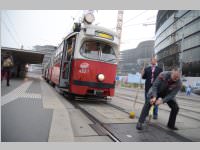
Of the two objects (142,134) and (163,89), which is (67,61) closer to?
(163,89)

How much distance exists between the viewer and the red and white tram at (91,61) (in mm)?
8852

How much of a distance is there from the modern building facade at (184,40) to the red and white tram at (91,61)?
93.5ft

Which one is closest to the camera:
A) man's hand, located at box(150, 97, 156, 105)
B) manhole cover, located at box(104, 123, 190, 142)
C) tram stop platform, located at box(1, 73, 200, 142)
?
tram stop platform, located at box(1, 73, 200, 142)

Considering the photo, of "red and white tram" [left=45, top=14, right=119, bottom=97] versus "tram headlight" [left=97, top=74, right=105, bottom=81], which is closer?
"red and white tram" [left=45, top=14, right=119, bottom=97]

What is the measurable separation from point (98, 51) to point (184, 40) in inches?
1684

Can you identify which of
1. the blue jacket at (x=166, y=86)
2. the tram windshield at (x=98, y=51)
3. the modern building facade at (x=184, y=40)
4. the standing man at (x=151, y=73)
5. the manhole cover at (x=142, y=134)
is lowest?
the manhole cover at (x=142, y=134)

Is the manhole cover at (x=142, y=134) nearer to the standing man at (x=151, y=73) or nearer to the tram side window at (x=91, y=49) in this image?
the standing man at (x=151, y=73)

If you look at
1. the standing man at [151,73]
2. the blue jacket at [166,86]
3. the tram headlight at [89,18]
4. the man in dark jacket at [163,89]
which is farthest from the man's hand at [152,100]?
the tram headlight at [89,18]

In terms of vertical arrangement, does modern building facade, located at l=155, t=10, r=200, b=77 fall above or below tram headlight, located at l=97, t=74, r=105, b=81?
above

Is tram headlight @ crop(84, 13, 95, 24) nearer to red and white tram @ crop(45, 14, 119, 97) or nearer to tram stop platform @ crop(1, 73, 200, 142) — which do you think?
red and white tram @ crop(45, 14, 119, 97)

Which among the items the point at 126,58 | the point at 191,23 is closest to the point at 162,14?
the point at 191,23

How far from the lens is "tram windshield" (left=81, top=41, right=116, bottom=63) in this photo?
917 cm

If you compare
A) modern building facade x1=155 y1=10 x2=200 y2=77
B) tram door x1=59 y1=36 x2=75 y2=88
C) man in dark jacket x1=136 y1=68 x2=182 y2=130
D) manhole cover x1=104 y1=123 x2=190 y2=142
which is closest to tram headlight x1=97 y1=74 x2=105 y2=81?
tram door x1=59 y1=36 x2=75 y2=88

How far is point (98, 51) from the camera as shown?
9375 millimetres
